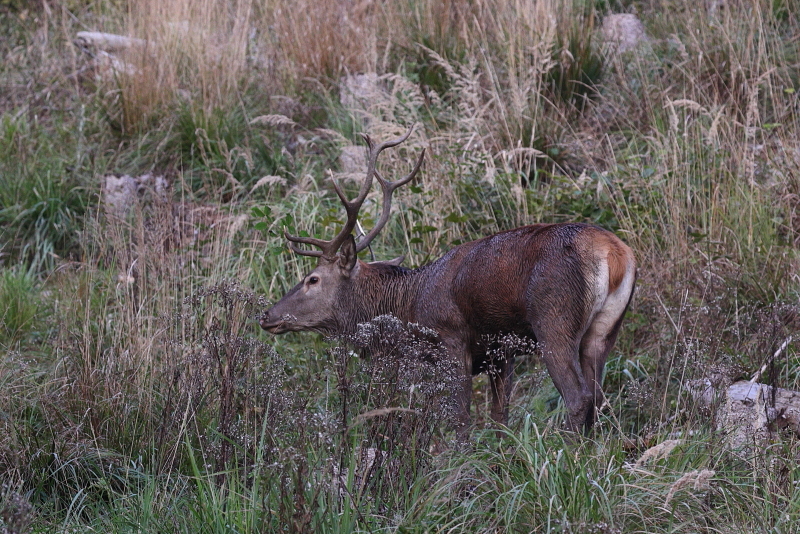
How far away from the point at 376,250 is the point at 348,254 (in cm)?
139

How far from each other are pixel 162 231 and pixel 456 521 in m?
2.90

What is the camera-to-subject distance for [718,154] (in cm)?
692

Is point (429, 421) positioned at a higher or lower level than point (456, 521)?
higher

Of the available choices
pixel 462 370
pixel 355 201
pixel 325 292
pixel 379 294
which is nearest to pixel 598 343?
pixel 462 370

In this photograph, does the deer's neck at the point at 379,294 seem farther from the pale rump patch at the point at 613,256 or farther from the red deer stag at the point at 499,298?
the pale rump patch at the point at 613,256

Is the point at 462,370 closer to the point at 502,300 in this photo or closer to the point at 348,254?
the point at 502,300

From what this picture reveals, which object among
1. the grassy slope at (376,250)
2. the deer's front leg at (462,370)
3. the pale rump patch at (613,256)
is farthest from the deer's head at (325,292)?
the pale rump patch at (613,256)

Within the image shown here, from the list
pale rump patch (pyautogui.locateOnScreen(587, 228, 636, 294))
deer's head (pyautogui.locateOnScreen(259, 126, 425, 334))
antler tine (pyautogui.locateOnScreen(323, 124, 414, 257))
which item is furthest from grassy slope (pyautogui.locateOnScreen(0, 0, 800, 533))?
antler tine (pyautogui.locateOnScreen(323, 124, 414, 257))

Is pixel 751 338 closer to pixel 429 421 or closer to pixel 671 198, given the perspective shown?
pixel 671 198

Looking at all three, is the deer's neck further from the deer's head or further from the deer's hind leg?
the deer's hind leg

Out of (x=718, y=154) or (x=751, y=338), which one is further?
(x=718, y=154)

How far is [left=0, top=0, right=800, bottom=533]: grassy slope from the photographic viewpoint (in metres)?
3.70

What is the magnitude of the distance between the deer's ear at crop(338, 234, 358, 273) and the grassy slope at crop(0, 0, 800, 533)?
0.57 m

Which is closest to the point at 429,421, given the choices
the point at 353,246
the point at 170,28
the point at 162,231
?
the point at 353,246
